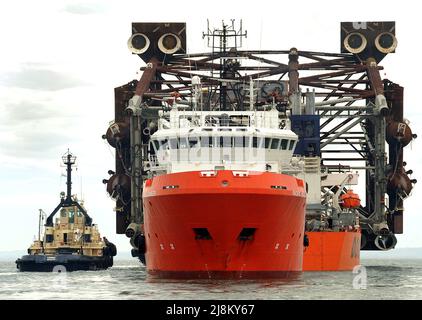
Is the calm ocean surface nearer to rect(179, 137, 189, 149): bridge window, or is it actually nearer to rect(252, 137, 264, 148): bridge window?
rect(179, 137, 189, 149): bridge window

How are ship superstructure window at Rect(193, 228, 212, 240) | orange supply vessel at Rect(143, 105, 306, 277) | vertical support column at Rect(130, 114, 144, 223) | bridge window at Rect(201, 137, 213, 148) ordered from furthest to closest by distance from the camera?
vertical support column at Rect(130, 114, 144, 223)
bridge window at Rect(201, 137, 213, 148)
ship superstructure window at Rect(193, 228, 212, 240)
orange supply vessel at Rect(143, 105, 306, 277)

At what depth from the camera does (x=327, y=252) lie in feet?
267

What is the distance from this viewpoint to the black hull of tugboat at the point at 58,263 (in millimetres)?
101312

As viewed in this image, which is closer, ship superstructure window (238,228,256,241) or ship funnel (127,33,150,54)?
ship superstructure window (238,228,256,241)

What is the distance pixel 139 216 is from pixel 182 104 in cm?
1071

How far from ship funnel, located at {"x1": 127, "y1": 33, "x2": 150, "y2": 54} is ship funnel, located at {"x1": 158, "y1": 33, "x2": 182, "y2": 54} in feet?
4.32

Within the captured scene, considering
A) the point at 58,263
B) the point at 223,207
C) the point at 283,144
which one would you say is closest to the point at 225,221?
the point at 223,207

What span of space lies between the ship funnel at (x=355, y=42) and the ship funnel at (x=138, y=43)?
18.4 meters

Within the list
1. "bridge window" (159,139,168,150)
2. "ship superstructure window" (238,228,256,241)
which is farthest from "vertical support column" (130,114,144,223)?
"ship superstructure window" (238,228,256,241)

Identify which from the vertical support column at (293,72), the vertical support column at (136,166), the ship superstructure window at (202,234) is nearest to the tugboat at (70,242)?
the vertical support column at (136,166)

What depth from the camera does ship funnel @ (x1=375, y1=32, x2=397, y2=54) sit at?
350 feet

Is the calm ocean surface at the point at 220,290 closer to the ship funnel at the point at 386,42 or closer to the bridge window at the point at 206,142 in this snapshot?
the bridge window at the point at 206,142

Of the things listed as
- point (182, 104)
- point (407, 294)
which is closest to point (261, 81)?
point (182, 104)
